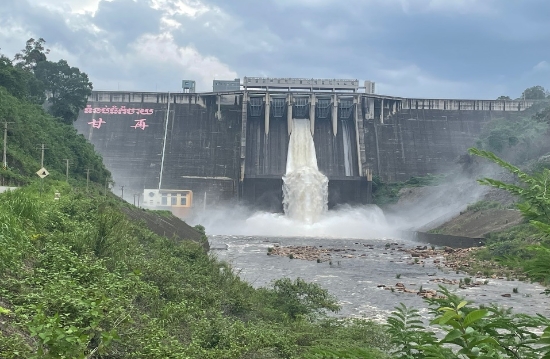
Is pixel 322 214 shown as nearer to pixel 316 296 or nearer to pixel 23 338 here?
pixel 316 296

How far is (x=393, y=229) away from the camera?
1868 inches

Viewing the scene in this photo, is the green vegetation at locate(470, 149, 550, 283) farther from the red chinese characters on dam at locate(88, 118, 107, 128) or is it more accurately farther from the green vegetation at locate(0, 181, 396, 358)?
the red chinese characters on dam at locate(88, 118, 107, 128)

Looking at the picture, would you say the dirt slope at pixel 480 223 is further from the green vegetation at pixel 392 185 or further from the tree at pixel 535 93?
the tree at pixel 535 93

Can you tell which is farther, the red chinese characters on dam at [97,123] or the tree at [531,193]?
the red chinese characters on dam at [97,123]

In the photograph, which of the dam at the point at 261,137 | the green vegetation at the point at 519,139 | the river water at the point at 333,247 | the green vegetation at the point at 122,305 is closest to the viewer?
the green vegetation at the point at 122,305

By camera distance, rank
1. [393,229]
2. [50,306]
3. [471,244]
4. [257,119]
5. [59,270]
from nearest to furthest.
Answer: [50,306] → [59,270] → [471,244] → [393,229] → [257,119]

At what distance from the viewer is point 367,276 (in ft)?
77.6

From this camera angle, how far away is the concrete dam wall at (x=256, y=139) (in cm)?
5119

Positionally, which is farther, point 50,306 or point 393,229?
point 393,229

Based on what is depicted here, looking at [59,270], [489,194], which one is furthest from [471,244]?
[59,270]

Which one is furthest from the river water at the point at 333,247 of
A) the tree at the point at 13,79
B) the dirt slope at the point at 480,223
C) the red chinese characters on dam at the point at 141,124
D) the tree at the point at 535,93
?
the tree at the point at 535,93

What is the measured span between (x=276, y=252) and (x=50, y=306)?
2569 centimetres

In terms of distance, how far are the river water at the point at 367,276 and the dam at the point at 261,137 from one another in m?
13.8

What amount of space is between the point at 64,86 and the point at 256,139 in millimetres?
16618
